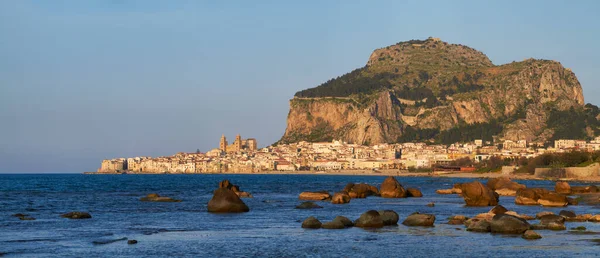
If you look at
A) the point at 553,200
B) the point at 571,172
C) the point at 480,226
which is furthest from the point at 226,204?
the point at 571,172

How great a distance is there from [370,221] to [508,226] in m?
8.28

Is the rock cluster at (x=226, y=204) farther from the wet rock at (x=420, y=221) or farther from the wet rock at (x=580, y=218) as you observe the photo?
the wet rock at (x=580, y=218)

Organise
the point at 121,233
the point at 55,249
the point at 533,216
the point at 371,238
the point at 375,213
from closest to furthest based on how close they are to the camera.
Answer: the point at 55,249 < the point at 371,238 < the point at 121,233 < the point at 375,213 < the point at 533,216

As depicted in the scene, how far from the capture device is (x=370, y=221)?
47.2 metres

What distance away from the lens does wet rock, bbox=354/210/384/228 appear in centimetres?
4697

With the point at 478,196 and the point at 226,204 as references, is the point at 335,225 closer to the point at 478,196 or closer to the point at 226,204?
the point at 226,204

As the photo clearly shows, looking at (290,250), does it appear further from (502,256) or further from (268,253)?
(502,256)

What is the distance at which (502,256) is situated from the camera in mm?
34312

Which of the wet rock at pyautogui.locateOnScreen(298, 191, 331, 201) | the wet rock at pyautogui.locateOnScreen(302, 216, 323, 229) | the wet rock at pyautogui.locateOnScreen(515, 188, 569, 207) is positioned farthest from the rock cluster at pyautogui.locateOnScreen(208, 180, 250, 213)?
the wet rock at pyautogui.locateOnScreen(515, 188, 569, 207)

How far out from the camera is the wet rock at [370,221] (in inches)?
1849

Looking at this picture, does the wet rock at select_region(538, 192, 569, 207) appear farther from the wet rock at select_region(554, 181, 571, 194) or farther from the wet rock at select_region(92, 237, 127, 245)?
the wet rock at select_region(92, 237, 127, 245)

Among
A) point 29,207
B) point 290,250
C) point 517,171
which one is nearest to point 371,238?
point 290,250

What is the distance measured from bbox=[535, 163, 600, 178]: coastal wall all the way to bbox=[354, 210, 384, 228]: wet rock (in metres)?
106

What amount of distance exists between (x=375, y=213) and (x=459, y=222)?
5.44 meters
